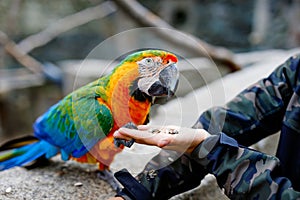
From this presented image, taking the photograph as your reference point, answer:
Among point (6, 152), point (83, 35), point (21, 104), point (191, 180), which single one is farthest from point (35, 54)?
point (191, 180)

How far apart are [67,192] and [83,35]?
4181 millimetres

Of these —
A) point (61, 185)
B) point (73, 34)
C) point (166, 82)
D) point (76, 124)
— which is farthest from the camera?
point (73, 34)

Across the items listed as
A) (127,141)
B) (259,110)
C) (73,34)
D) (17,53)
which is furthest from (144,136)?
(73,34)

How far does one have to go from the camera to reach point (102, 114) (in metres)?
0.74

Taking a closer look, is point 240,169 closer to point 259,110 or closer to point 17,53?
point 259,110

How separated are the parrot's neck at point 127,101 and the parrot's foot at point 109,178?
0.30 meters

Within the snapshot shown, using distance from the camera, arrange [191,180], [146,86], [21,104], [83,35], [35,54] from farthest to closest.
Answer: [83,35] < [35,54] < [21,104] < [191,180] < [146,86]

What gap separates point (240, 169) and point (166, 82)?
20 centimetres

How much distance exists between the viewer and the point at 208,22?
5.06 meters

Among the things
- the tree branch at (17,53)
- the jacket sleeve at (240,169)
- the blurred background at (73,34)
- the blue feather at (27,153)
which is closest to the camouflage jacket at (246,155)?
the jacket sleeve at (240,169)

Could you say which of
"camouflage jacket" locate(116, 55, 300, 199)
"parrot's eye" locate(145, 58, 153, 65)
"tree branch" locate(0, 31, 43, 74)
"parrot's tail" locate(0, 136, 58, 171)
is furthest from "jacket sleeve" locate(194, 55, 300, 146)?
"tree branch" locate(0, 31, 43, 74)

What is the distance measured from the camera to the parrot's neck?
0.68m

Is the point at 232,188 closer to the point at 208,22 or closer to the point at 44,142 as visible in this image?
the point at 44,142

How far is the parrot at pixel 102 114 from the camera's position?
65cm
